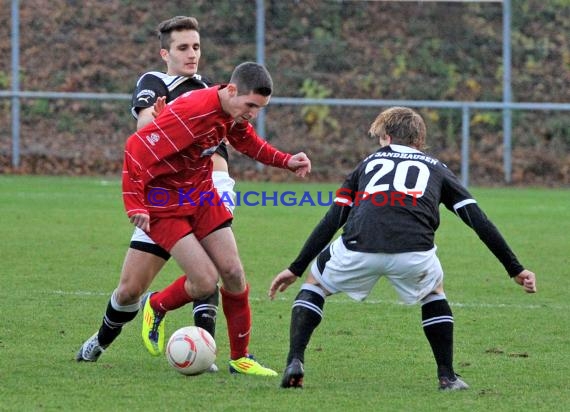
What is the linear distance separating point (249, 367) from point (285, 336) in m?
1.07

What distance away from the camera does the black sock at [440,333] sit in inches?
219

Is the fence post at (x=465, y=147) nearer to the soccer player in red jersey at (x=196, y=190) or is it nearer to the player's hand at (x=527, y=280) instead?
the soccer player in red jersey at (x=196, y=190)

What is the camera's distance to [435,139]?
19375 millimetres

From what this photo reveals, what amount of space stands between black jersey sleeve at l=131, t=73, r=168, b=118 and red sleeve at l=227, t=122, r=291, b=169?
1.54 feet

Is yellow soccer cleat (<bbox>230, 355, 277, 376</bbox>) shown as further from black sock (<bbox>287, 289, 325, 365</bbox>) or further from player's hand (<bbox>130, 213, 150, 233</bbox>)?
player's hand (<bbox>130, 213, 150, 233</bbox>)

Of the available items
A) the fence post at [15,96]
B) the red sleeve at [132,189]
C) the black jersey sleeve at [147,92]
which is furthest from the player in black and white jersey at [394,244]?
the fence post at [15,96]

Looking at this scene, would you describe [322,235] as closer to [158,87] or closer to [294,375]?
[294,375]

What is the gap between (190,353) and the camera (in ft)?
18.6

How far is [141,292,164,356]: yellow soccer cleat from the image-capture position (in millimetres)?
6348

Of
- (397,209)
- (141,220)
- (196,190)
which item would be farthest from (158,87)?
(397,209)

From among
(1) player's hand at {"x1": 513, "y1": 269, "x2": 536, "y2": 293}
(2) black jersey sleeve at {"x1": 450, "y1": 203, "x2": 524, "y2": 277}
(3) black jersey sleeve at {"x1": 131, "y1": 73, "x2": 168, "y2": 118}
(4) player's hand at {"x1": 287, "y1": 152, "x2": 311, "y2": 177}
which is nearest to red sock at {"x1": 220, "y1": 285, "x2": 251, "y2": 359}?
(4) player's hand at {"x1": 287, "y1": 152, "x2": 311, "y2": 177}

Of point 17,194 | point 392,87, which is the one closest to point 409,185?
point 17,194

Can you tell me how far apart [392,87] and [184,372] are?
15884mm

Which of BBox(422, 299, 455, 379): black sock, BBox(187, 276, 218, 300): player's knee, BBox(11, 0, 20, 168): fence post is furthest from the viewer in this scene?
BBox(11, 0, 20, 168): fence post
